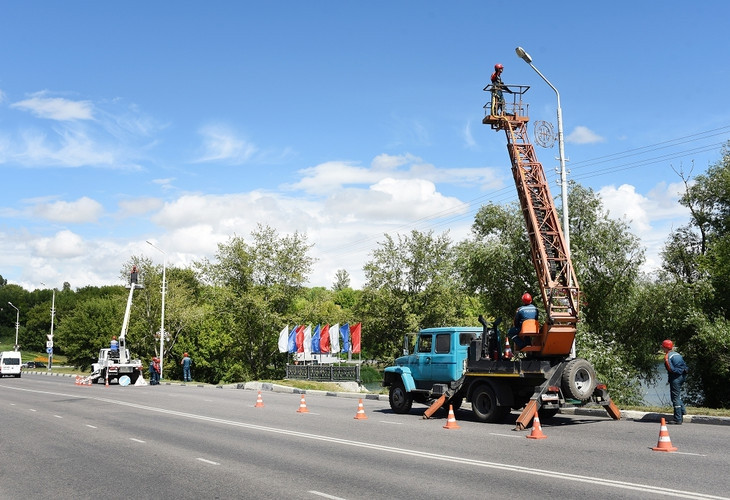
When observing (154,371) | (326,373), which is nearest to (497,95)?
(326,373)

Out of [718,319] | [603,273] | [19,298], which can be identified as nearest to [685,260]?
[603,273]

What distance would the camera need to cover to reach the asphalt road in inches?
329

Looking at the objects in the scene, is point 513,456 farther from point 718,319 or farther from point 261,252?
point 261,252

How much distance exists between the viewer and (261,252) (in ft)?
181

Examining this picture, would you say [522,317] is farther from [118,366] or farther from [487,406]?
[118,366]

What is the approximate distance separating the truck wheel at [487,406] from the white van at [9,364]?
48.6 meters

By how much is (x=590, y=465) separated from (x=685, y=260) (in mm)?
31423

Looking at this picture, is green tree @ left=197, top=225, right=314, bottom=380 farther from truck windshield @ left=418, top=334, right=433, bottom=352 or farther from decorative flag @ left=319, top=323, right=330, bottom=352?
truck windshield @ left=418, top=334, right=433, bottom=352

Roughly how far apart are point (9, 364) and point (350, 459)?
172 feet

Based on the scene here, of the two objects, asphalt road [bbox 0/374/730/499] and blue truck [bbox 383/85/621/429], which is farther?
blue truck [bbox 383/85/621/429]

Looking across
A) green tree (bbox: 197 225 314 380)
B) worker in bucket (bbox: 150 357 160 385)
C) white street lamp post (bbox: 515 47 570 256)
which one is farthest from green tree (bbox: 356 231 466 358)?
white street lamp post (bbox: 515 47 570 256)

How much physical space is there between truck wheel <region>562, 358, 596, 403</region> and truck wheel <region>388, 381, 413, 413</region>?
496 cm

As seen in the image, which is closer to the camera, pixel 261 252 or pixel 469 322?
pixel 261 252

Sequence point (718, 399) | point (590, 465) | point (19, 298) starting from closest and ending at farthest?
point (590, 465)
point (718, 399)
point (19, 298)
